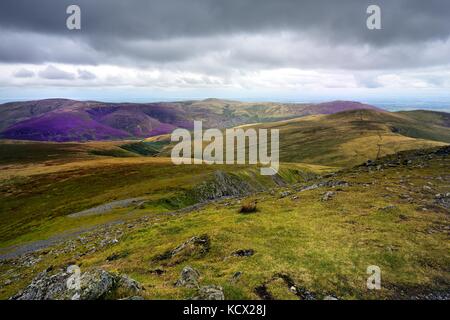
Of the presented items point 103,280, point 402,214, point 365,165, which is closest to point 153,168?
point 365,165

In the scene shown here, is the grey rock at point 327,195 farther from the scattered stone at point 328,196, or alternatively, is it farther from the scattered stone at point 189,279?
the scattered stone at point 189,279

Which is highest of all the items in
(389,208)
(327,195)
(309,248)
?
(389,208)

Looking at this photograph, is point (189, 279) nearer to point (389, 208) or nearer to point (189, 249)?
point (189, 249)

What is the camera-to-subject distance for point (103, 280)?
18062 millimetres

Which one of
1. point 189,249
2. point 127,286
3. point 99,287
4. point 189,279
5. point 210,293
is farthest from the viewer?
point 189,249

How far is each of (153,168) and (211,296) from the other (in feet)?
358

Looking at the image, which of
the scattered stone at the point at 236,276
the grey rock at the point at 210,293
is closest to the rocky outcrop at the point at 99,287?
the grey rock at the point at 210,293

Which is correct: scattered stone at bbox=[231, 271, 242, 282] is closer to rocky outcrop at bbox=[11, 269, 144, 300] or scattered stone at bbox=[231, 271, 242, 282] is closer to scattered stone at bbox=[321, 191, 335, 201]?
rocky outcrop at bbox=[11, 269, 144, 300]

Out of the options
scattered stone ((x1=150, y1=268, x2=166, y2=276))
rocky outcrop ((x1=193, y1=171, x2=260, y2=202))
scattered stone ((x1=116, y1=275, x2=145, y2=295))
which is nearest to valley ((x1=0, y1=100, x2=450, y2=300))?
scattered stone ((x1=116, y1=275, x2=145, y2=295))

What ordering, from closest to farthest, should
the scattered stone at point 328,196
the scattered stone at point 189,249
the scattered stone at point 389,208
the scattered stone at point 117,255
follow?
the scattered stone at point 189,249
the scattered stone at point 117,255
the scattered stone at point 389,208
the scattered stone at point 328,196

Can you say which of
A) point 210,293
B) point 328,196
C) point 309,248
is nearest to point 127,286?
point 210,293

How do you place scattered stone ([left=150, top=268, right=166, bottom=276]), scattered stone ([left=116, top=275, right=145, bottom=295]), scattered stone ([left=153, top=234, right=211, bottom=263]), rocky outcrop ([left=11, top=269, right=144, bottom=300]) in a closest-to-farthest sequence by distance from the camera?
rocky outcrop ([left=11, top=269, right=144, bottom=300]) < scattered stone ([left=116, top=275, right=145, bottom=295]) < scattered stone ([left=150, top=268, right=166, bottom=276]) < scattered stone ([left=153, top=234, right=211, bottom=263])
